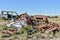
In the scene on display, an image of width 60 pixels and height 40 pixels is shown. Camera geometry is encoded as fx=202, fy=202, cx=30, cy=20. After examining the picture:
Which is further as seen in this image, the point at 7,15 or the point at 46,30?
the point at 7,15

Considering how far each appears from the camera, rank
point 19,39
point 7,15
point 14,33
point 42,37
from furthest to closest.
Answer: point 7,15, point 14,33, point 42,37, point 19,39

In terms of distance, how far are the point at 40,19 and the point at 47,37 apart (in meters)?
10.6

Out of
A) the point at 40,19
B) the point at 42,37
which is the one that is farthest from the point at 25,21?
the point at 42,37

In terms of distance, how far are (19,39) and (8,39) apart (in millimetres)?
711

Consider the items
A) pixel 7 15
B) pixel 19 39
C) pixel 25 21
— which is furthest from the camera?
pixel 7 15

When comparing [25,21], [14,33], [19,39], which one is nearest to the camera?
[19,39]

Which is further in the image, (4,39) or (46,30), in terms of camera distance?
(46,30)

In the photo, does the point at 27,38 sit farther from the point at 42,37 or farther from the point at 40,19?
the point at 40,19

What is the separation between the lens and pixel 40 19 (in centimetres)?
2398

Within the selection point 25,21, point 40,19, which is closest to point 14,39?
point 25,21

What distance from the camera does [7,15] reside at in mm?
36125

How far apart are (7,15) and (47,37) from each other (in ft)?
76.7

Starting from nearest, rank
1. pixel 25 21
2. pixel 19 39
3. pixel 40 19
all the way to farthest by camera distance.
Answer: pixel 19 39 → pixel 25 21 → pixel 40 19

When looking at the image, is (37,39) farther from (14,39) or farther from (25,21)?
(25,21)
